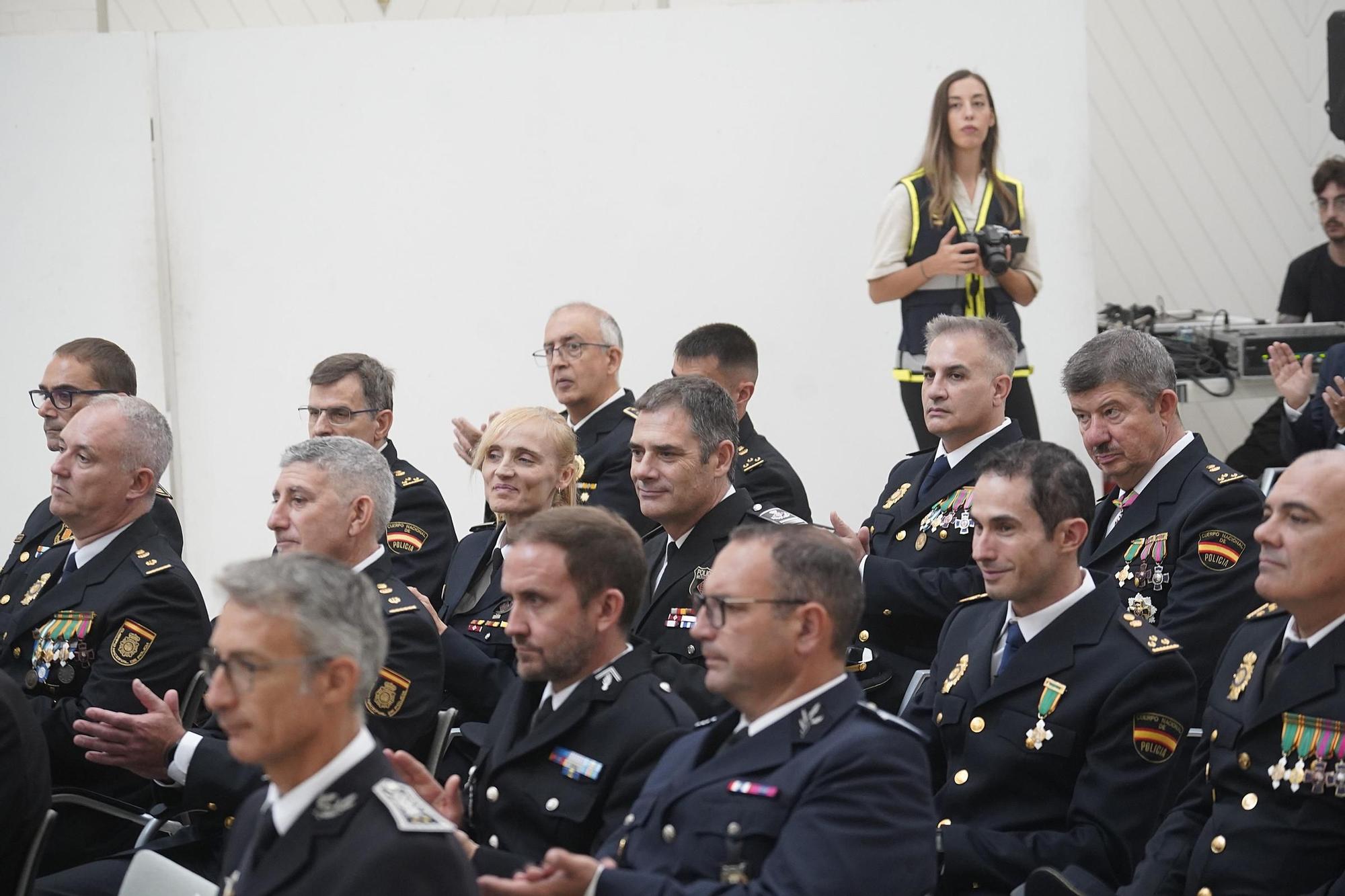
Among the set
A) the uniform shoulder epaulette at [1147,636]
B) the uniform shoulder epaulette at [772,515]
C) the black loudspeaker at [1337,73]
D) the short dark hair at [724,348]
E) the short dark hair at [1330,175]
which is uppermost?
the black loudspeaker at [1337,73]

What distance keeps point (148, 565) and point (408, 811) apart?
1866mm

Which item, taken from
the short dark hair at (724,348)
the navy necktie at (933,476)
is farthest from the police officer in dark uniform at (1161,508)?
the short dark hair at (724,348)

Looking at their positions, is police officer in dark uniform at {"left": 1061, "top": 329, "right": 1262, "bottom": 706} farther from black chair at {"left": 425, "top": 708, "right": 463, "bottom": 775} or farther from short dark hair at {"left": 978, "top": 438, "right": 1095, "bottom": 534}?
black chair at {"left": 425, "top": 708, "right": 463, "bottom": 775}

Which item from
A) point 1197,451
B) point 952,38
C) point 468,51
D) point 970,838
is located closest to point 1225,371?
point 952,38

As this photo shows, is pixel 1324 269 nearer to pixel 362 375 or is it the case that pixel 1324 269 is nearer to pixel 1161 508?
pixel 1161 508

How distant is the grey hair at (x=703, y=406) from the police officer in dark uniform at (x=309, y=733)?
5.54 ft

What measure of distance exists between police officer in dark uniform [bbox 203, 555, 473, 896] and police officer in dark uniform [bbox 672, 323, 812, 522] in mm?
2524

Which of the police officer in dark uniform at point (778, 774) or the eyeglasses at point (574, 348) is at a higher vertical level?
the eyeglasses at point (574, 348)

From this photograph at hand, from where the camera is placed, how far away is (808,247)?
22.1 feet

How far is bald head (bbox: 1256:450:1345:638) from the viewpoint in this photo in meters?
2.61

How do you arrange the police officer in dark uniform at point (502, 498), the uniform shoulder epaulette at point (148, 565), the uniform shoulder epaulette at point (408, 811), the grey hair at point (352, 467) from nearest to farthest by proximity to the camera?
the uniform shoulder epaulette at point (408, 811) < the grey hair at point (352, 467) < the uniform shoulder epaulette at point (148, 565) < the police officer in dark uniform at point (502, 498)

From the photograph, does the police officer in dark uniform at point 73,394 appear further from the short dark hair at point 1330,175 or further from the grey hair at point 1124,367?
the short dark hair at point 1330,175

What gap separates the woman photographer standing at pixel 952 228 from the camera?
563 centimetres

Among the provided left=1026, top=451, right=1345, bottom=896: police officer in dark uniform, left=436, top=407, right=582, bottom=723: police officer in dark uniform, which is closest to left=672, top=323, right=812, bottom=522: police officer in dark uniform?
left=436, top=407, right=582, bottom=723: police officer in dark uniform
